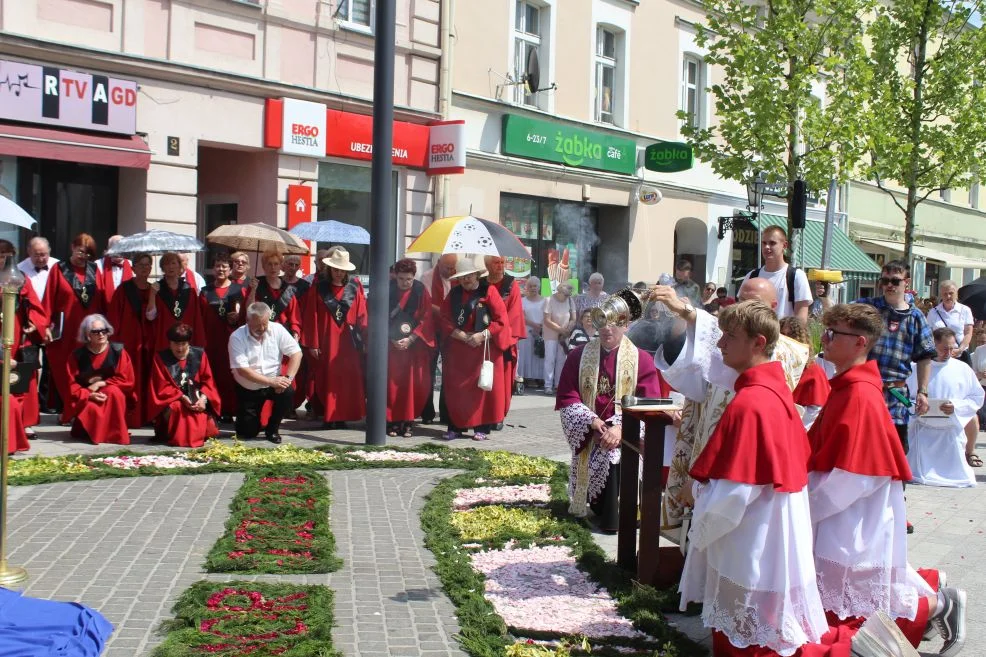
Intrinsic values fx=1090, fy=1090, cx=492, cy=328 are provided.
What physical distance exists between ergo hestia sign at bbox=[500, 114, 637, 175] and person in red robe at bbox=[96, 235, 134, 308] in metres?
9.30

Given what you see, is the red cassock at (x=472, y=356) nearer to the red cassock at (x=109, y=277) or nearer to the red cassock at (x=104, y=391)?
the red cassock at (x=104, y=391)

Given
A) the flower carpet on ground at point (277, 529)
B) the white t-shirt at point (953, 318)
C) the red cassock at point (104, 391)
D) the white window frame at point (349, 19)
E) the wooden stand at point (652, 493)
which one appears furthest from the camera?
the white window frame at point (349, 19)

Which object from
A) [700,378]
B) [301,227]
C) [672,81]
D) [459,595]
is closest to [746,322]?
[700,378]

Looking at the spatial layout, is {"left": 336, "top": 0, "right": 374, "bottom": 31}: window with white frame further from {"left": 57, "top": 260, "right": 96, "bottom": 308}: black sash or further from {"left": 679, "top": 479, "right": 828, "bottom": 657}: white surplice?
{"left": 679, "top": 479, "right": 828, "bottom": 657}: white surplice

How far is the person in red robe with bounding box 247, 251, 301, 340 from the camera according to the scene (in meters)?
11.3

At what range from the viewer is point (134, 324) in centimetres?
1095

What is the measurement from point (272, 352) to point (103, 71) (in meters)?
5.29

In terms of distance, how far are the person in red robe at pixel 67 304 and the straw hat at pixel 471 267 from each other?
3.68m

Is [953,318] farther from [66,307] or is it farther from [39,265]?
[39,265]

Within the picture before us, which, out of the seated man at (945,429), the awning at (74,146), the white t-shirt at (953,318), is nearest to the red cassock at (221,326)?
the awning at (74,146)

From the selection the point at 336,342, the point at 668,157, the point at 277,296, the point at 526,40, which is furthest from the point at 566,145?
the point at 277,296

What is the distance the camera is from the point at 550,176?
68.7 feet

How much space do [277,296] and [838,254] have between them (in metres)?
20.8

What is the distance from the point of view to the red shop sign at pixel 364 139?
16.5 metres
